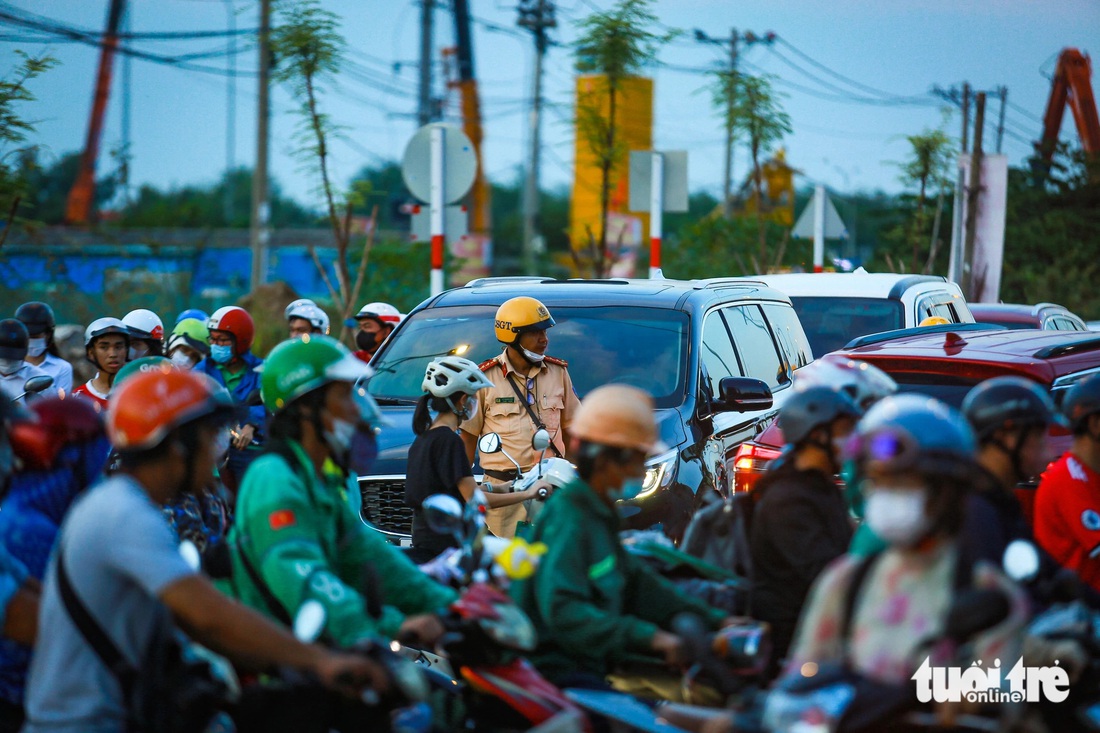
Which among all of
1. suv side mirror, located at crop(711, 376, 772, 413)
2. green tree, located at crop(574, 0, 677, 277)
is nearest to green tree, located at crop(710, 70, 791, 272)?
green tree, located at crop(574, 0, 677, 277)

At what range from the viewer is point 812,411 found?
14.3ft

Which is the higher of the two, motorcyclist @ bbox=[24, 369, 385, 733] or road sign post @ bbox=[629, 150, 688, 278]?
road sign post @ bbox=[629, 150, 688, 278]

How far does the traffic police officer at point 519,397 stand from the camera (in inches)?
307

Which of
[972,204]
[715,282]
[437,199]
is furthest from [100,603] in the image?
[972,204]

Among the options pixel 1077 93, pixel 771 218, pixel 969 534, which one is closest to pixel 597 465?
pixel 969 534

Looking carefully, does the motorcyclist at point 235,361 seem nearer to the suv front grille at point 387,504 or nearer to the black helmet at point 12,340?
the black helmet at point 12,340

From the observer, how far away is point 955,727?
3.00 metres

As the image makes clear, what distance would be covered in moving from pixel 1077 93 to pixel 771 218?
1777 centimetres

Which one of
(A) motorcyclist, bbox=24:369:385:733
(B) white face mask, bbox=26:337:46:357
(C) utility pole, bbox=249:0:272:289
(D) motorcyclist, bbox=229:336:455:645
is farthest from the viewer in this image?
(C) utility pole, bbox=249:0:272:289

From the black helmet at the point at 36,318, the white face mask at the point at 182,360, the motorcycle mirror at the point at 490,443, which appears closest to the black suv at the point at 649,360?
the motorcycle mirror at the point at 490,443

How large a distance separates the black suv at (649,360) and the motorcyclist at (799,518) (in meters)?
3.00

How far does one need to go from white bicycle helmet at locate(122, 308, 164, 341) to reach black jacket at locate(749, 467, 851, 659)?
5.74 m

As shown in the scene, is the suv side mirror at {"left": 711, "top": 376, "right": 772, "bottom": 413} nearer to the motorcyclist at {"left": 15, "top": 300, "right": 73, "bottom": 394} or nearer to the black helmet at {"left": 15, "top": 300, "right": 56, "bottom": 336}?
the motorcyclist at {"left": 15, "top": 300, "right": 73, "bottom": 394}

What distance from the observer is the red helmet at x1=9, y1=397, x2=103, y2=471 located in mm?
4090
